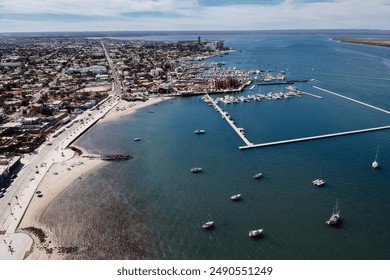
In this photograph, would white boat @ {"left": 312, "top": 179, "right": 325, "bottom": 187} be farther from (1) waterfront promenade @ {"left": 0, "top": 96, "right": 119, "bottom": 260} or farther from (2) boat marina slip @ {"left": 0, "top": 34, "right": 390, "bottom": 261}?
(1) waterfront promenade @ {"left": 0, "top": 96, "right": 119, "bottom": 260}

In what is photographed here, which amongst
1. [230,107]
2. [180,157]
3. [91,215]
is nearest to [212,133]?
[180,157]

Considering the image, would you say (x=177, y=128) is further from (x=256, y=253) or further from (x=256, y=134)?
(x=256, y=253)

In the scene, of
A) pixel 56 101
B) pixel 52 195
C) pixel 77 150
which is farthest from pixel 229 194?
pixel 56 101

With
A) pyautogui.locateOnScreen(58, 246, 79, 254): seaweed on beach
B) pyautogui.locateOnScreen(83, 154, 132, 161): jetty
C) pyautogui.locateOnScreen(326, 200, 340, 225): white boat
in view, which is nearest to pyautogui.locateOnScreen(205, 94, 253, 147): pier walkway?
pyautogui.locateOnScreen(83, 154, 132, 161): jetty

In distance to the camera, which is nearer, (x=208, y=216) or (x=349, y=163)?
(x=208, y=216)

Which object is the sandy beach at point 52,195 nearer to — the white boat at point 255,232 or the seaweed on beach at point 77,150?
the seaweed on beach at point 77,150

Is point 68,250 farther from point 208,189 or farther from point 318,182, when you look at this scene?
point 318,182
